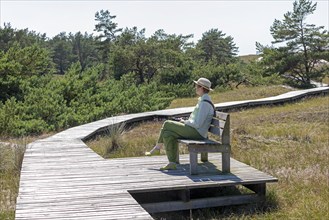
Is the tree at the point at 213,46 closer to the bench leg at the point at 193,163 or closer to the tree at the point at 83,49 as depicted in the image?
the tree at the point at 83,49

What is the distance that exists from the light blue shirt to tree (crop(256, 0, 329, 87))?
2943 cm

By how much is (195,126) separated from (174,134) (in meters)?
0.34

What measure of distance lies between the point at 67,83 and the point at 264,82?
20984mm

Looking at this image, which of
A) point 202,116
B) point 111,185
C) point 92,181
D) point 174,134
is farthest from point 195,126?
point 92,181

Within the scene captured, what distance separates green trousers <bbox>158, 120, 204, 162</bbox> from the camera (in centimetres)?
648

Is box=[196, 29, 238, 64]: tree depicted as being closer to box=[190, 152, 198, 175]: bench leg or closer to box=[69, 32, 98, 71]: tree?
box=[69, 32, 98, 71]: tree

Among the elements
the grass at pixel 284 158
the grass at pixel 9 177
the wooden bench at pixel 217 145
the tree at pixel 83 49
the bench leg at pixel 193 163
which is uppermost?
the tree at pixel 83 49

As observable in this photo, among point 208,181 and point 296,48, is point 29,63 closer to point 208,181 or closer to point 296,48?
point 208,181

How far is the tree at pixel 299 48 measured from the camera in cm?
3409

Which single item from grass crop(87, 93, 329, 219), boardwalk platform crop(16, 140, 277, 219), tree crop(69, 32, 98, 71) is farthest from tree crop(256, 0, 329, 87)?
tree crop(69, 32, 98, 71)

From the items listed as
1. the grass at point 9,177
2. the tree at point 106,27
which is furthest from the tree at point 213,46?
the grass at point 9,177

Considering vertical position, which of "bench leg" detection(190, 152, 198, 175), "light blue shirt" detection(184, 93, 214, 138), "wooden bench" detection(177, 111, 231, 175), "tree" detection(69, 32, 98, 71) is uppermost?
"tree" detection(69, 32, 98, 71)

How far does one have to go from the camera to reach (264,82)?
34531mm

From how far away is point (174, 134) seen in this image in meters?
6.55
